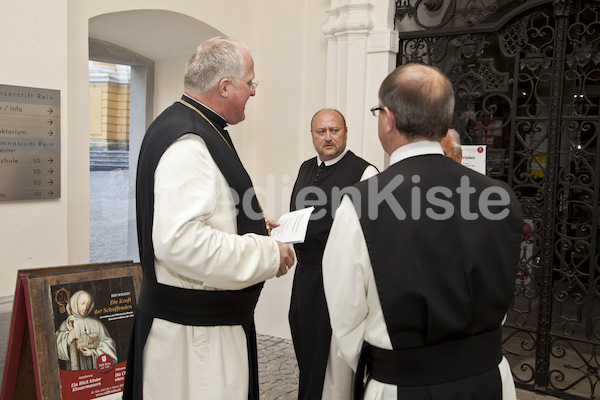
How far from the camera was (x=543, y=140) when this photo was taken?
13.9 feet

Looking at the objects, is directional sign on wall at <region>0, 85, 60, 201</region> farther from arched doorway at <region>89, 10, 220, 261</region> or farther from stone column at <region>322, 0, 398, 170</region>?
stone column at <region>322, 0, 398, 170</region>

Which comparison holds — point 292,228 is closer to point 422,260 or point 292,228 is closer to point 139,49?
point 422,260

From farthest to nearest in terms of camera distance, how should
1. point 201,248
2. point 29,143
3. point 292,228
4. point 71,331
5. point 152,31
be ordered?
point 152,31, point 29,143, point 71,331, point 292,228, point 201,248

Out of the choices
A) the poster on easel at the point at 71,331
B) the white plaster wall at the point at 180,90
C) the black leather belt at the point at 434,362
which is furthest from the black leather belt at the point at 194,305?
the white plaster wall at the point at 180,90

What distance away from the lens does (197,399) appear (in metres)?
2.07

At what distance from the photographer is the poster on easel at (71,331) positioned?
116 inches

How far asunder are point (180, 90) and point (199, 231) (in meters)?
3.93

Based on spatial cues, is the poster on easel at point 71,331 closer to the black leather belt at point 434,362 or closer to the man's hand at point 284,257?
the man's hand at point 284,257

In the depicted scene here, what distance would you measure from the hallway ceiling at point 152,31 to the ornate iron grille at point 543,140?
1914mm

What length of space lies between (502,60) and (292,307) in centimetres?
411

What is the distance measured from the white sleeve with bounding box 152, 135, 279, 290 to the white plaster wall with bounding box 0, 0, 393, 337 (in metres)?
1.86

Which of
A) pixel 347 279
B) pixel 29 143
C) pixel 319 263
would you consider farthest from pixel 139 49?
pixel 347 279

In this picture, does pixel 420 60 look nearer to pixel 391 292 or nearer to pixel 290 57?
pixel 290 57

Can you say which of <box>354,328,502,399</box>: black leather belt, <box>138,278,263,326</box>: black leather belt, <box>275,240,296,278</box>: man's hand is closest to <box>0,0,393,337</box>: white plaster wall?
<box>138,278,263,326</box>: black leather belt
